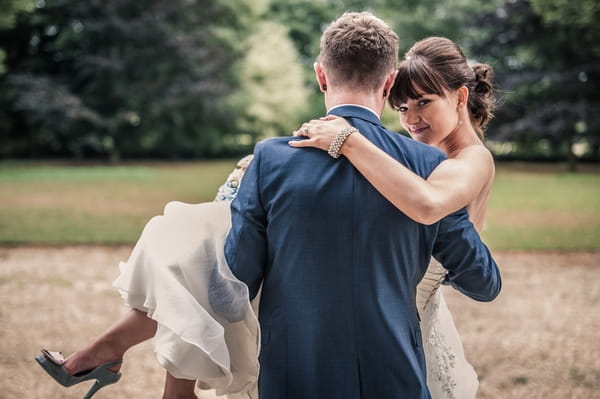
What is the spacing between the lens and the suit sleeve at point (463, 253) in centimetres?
198

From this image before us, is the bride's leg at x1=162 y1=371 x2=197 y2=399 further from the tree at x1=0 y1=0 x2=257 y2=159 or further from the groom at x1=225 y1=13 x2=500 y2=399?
the tree at x1=0 y1=0 x2=257 y2=159

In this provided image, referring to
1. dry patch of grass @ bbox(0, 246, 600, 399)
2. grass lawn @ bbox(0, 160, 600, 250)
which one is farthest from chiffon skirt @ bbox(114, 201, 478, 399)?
grass lawn @ bbox(0, 160, 600, 250)

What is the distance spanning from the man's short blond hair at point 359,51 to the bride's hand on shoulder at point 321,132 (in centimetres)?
14

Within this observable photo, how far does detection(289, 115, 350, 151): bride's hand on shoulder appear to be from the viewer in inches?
72.0

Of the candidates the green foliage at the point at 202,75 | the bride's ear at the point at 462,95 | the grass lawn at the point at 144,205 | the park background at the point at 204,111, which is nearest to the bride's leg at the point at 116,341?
the bride's ear at the point at 462,95

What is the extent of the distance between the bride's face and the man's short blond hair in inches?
27.1

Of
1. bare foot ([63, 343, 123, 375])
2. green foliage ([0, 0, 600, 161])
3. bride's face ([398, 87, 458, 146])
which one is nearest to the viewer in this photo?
bare foot ([63, 343, 123, 375])

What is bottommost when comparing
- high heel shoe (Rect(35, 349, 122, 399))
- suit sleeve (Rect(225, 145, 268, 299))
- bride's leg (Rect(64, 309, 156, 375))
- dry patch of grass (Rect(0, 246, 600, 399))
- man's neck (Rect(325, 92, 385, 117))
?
dry patch of grass (Rect(0, 246, 600, 399))

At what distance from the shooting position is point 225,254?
2.01m

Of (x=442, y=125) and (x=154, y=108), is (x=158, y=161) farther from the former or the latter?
(x=442, y=125)

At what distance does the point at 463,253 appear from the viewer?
200 centimetres

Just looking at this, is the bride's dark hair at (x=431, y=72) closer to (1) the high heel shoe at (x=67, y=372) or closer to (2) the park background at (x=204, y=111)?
(1) the high heel shoe at (x=67, y=372)

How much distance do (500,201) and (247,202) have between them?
16667mm

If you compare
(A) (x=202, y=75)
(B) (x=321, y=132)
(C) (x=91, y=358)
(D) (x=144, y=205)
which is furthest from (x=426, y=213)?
(A) (x=202, y=75)
